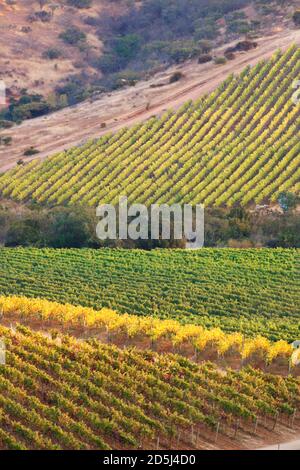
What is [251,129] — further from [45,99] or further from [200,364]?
[200,364]

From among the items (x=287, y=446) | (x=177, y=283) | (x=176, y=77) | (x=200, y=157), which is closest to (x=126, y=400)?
(x=287, y=446)

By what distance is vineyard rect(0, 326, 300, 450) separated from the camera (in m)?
28.7

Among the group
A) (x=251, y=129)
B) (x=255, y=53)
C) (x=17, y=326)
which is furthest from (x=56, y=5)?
(x=17, y=326)

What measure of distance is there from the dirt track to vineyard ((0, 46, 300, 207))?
2124mm

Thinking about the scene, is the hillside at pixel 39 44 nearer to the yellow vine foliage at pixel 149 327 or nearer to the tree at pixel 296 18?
Answer: the tree at pixel 296 18

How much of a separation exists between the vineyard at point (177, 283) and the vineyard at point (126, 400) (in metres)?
6.26

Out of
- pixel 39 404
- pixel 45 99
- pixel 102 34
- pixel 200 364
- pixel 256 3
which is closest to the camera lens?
pixel 39 404

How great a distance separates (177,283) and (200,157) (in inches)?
1283

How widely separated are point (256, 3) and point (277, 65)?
37.4 meters

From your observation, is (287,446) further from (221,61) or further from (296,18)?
(296,18)

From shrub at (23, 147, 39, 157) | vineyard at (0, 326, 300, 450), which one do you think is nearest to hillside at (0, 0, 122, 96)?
shrub at (23, 147, 39, 157)

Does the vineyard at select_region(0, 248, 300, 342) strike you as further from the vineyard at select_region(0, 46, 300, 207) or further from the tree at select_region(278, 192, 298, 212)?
the vineyard at select_region(0, 46, 300, 207)

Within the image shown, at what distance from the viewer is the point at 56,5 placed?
460 ft

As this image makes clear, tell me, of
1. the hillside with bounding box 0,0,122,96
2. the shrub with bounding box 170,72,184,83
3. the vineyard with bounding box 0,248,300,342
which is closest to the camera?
the vineyard with bounding box 0,248,300,342
